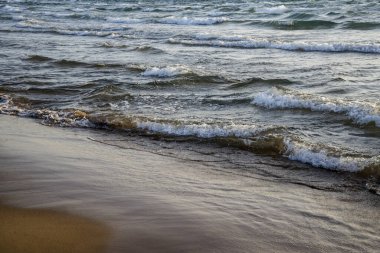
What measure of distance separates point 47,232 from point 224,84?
664 centimetres

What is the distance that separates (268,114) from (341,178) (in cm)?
267

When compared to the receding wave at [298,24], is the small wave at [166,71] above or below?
above

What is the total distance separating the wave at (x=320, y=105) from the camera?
711 cm

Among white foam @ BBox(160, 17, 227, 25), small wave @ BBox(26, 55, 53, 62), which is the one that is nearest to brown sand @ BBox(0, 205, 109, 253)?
small wave @ BBox(26, 55, 53, 62)

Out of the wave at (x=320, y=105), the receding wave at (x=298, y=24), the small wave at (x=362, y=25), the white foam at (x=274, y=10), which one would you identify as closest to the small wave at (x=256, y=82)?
the wave at (x=320, y=105)

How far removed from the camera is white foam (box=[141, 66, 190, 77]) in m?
11.2

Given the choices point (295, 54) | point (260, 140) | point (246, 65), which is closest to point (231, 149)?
point (260, 140)

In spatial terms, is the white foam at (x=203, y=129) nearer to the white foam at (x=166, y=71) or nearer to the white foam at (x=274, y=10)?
the white foam at (x=166, y=71)

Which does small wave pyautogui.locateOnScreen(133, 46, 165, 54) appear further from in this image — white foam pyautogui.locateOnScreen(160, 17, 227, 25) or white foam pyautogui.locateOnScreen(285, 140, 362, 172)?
white foam pyautogui.locateOnScreen(285, 140, 362, 172)

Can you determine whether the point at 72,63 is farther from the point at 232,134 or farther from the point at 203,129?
the point at 232,134

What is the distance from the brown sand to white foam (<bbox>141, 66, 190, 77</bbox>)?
7.08 meters

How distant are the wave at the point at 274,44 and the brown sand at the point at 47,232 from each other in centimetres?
1106

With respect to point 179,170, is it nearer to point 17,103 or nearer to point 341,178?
point 341,178

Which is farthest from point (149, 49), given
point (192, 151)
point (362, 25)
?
point (192, 151)
